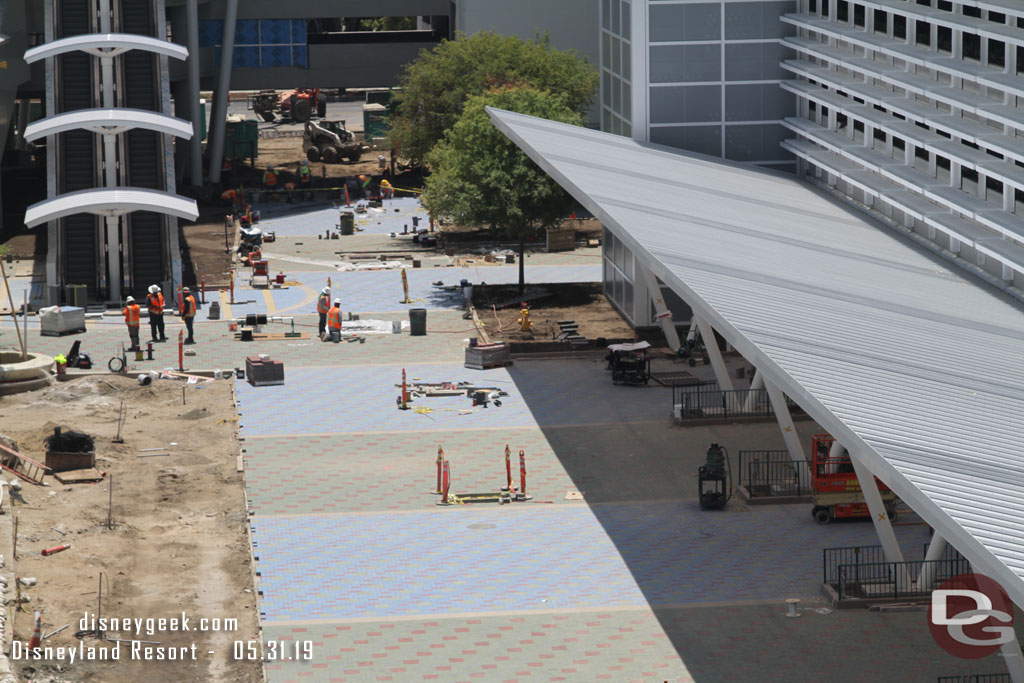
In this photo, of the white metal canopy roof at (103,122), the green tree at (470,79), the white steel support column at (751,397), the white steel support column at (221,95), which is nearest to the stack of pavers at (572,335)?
the white steel support column at (751,397)

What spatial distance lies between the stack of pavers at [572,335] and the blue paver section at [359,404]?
2.97 meters

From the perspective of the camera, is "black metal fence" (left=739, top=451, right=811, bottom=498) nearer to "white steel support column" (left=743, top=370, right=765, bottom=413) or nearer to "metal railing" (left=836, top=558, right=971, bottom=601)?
"white steel support column" (left=743, top=370, right=765, bottom=413)

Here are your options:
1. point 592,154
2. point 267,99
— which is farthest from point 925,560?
point 267,99

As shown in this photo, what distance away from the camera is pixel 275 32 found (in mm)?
83500

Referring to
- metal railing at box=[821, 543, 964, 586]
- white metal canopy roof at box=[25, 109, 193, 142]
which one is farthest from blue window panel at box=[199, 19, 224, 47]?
metal railing at box=[821, 543, 964, 586]

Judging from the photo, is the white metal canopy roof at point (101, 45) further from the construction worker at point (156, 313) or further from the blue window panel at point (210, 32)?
the blue window panel at point (210, 32)

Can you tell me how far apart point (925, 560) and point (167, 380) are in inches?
954

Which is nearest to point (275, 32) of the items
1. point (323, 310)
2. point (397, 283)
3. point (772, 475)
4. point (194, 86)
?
point (194, 86)

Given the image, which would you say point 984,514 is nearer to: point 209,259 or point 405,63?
point 209,259

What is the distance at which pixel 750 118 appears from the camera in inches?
1976

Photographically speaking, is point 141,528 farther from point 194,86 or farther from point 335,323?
point 194,86

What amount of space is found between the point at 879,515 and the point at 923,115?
14234 mm

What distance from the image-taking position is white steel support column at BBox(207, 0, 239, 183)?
78.2 m

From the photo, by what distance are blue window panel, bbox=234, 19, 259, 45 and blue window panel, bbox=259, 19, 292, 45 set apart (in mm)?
276
